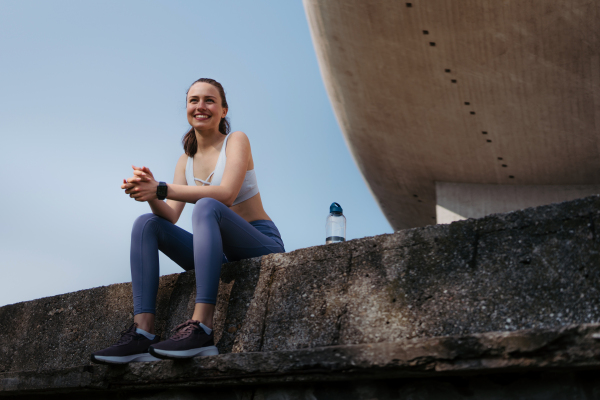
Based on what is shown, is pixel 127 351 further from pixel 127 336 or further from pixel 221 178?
pixel 221 178

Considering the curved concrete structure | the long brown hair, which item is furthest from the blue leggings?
the curved concrete structure

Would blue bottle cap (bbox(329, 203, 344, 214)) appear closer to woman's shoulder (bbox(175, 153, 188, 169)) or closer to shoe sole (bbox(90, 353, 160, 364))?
woman's shoulder (bbox(175, 153, 188, 169))

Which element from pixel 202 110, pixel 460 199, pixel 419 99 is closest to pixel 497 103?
pixel 419 99

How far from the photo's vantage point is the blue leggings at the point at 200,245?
7.87ft

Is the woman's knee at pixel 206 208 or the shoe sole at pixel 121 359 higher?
the woman's knee at pixel 206 208

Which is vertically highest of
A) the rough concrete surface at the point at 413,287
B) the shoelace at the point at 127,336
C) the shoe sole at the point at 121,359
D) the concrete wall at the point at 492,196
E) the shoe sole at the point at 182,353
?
the concrete wall at the point at 492,196

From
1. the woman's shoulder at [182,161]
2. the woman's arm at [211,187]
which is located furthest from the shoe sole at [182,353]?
the woman's shoulder at [182,161]

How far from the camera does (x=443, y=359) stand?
1725 millimetres

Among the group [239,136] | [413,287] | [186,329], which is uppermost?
[239,136]

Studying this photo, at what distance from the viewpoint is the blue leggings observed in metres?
2.40

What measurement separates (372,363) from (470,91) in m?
11.1

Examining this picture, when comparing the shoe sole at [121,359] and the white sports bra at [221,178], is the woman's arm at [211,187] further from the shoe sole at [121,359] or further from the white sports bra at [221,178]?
the shoe sole at [121,359]

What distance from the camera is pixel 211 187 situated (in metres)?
2.63

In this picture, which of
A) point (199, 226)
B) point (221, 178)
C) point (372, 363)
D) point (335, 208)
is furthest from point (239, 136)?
point (335, 208)
